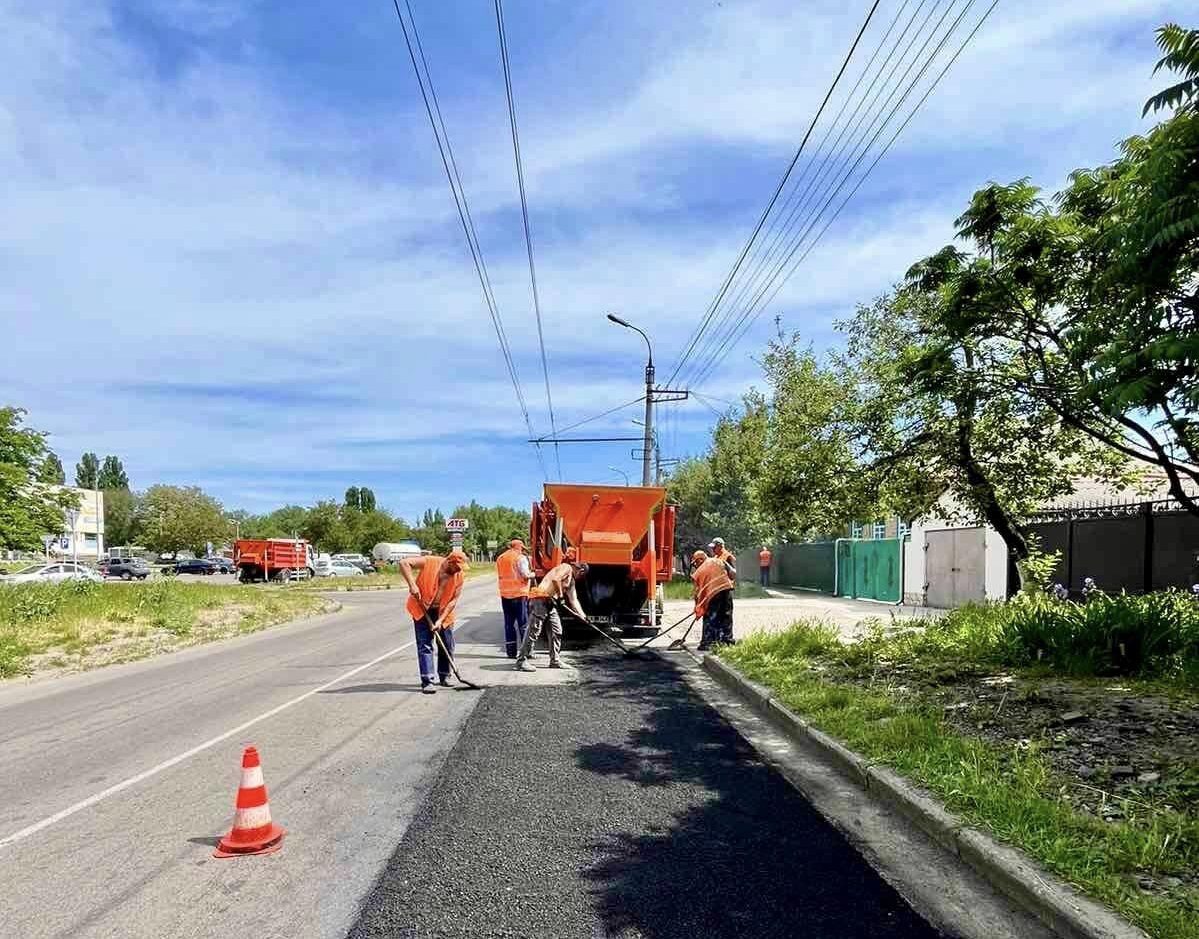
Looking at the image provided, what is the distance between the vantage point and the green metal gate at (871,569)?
21750mm

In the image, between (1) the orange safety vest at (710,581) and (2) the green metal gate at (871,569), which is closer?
(1) the orange safety vest at (710,581)

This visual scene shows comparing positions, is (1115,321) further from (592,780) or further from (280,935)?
(280,935)

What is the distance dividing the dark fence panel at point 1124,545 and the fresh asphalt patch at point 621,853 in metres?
8.26

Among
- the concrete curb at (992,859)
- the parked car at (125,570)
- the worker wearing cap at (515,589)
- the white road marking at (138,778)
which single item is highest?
the worker wearing cap at (515,589)

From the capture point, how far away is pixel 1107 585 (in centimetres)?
1302

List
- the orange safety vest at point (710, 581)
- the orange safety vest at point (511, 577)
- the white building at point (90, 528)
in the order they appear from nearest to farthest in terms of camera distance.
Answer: the orange safety vest at point (511, 577), the orange safety vest at point (710, 581), the white building at point (90, 528)

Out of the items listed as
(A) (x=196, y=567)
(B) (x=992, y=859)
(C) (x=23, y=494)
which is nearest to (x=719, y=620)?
(B) (x=992, y=859)

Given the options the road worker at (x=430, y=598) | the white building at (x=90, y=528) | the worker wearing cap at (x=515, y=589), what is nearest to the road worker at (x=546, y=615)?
the worker wearing cap at (x=515, y=589)

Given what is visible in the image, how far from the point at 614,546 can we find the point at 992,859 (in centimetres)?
1099

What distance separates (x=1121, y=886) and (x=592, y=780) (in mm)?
3156

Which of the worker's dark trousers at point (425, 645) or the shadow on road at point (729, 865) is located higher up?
the worker's dark trousers at point (425, 645)

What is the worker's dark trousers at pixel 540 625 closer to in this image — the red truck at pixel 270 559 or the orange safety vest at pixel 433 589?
the orange safety vest at pixel 433 589

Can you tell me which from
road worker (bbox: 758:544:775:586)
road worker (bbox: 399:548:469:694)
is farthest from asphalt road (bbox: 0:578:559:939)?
road worker (bbox: 758:544:775:586)

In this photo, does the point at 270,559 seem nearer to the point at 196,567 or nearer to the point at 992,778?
the point at 196,567
